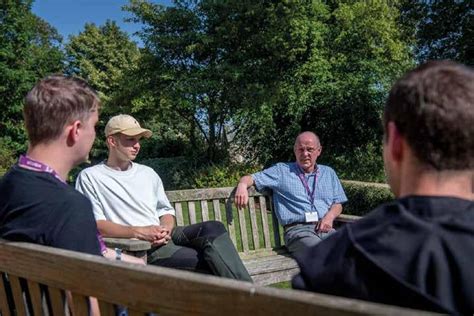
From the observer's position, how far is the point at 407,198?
52.7 inches

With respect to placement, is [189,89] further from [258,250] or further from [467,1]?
[258,250]

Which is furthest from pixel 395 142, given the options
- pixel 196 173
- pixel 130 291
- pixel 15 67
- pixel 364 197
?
pixel 15 67

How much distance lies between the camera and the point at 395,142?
1.42m

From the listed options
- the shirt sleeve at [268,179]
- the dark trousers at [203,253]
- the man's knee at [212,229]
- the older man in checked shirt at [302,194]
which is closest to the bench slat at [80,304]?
the dark trousers at [203,253]

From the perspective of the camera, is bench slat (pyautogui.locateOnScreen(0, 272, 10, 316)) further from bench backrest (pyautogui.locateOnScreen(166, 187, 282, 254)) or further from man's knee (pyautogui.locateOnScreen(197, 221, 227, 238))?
bench backrest (pyautogui.locateOnScreen(166, 187, 282, 254))

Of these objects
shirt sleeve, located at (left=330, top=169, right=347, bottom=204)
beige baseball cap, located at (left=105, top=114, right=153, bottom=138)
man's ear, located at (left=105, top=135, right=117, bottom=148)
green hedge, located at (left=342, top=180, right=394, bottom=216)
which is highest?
beige baseball cap, located at (left=105, top=114, right=153, bottom=138)

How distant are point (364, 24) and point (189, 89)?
7.11 m

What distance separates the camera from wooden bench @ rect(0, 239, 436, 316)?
47.6 inches

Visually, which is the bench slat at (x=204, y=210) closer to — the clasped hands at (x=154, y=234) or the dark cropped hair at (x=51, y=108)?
the clasped hands at (x=154, y=234)

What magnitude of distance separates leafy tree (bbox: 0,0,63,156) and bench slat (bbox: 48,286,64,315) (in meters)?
29.4

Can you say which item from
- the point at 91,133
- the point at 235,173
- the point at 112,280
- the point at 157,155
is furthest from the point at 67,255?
the point at 157,155

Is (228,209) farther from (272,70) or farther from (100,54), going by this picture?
(100,54)

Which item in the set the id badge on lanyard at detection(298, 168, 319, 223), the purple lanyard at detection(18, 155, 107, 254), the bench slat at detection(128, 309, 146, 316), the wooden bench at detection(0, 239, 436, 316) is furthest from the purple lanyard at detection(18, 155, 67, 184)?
the id badge on lanyard at detection(298, 168, 319, 223)

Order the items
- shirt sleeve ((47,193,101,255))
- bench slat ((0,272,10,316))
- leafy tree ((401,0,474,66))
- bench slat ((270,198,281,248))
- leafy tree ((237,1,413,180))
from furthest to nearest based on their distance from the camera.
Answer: leafy tree ((237,1,413,180))
leafy tree ((401,0,474,66))
bench slat ((270,198,281,248))
bench slat ((0,272,10,316))
shirt sleeve ((47,193,101,255))
